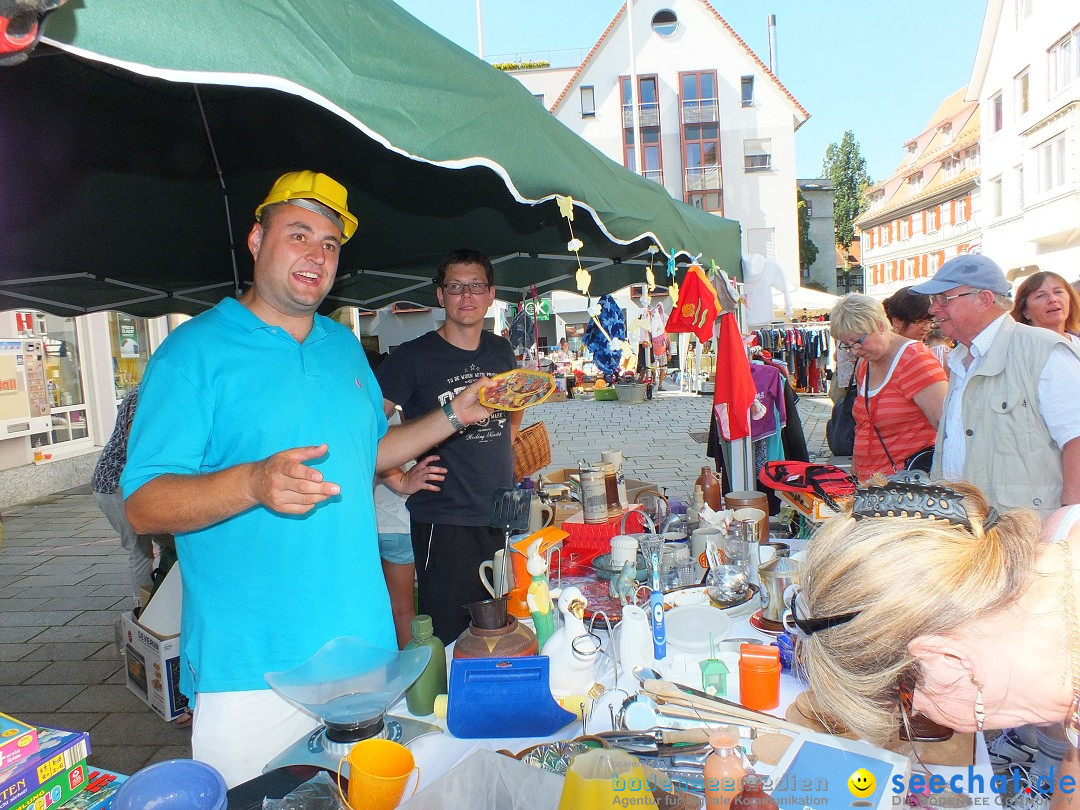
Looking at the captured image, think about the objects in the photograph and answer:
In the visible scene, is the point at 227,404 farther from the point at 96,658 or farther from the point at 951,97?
the point at 951,97

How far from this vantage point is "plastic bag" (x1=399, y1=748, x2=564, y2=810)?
3.96 feet

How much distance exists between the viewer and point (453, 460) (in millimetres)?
3219

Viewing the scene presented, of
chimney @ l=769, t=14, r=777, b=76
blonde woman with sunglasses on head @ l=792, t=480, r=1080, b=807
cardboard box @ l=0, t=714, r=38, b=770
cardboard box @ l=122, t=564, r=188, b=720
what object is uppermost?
chimney @ l=769, t=14, r=777, b=76

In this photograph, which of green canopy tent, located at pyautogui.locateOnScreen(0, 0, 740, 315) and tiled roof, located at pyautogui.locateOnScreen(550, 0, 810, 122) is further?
tiled roof, located at pyautogui.locateOnScreen(550, 0, 810, 122)

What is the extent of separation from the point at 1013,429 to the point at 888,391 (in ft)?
3.15

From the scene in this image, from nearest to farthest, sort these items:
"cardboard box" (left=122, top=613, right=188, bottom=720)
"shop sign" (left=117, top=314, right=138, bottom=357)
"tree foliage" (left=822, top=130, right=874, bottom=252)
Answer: "cardboard box" (left=122, top=613, right=188, bottom=720) → "shop sign" (left=117, top=314, right=138, bottom=357) → "tree foliage" (left=822, top=130, right=874, bottom=252)

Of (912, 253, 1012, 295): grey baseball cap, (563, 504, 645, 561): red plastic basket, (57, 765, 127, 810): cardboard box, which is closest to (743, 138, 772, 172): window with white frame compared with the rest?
(912, 253, 1012, 295): grey baseball cap

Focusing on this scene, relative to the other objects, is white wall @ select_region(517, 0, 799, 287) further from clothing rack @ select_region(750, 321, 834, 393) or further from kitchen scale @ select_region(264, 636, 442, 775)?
kitchen scale @ select_region(264, 636, 442, 775)

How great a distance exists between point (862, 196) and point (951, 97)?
1476 centimetres

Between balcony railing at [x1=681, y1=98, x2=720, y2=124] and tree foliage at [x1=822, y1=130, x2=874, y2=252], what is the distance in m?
28.6

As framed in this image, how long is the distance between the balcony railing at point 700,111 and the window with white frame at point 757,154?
198 cm

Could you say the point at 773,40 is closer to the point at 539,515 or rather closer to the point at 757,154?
the point at 757,154

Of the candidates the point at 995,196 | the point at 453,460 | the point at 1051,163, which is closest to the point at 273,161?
the point at 453,460

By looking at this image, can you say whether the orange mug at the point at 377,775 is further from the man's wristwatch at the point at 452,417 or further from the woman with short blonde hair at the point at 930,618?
the man's wristwatch at the point at 452,417
